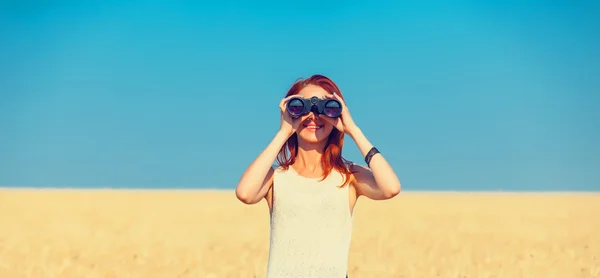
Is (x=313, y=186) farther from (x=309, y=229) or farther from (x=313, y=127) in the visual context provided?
(x=313, y=127)

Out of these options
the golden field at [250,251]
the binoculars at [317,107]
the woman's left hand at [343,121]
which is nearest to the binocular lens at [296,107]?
the binoculars at [317,107]

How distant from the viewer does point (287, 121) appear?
519 cm

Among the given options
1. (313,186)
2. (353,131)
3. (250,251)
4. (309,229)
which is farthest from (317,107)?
(250,251)

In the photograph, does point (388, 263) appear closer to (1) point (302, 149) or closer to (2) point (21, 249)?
(2) point (21, 249)

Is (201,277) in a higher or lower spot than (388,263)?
lower

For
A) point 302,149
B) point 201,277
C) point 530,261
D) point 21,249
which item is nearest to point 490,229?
point 530,261

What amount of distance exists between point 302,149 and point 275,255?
0.63 metres

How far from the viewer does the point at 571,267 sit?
12.5m

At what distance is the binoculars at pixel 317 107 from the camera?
5066 mm

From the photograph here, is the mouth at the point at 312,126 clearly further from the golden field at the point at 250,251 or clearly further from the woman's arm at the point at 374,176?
the golden field at the point at 250,251

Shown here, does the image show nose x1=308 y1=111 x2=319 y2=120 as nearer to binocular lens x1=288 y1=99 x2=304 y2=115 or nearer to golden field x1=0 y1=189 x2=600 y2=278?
binocular lens x1=288 y1=99 x2=304 y2=115

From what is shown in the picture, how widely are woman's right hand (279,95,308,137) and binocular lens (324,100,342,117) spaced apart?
5.6 inches

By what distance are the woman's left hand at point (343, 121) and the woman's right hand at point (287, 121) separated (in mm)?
151

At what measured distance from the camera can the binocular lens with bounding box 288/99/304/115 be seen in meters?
5.09
